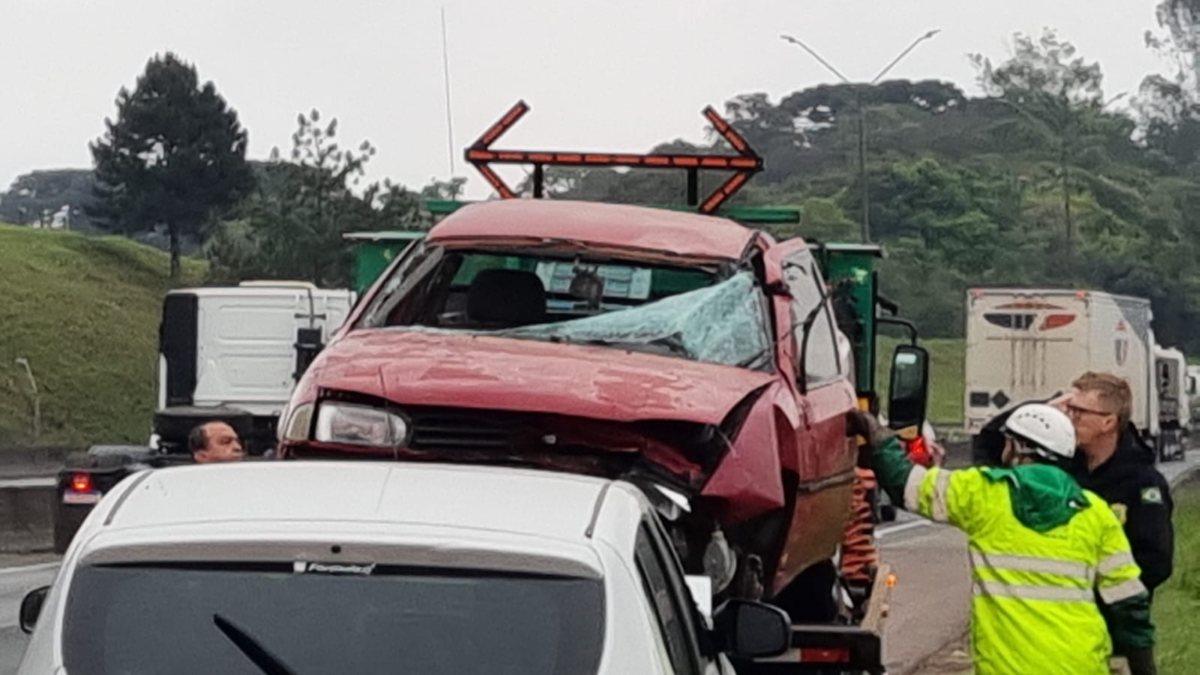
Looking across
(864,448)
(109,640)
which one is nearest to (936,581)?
(864,448)

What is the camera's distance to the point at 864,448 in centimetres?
1048

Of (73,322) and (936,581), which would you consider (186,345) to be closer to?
(936,581)

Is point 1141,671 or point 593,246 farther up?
point 593,246

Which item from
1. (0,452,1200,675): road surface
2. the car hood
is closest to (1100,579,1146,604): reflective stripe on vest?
the car hood

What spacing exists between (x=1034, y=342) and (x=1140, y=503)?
34.8 meters

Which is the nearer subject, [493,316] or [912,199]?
[493,316]

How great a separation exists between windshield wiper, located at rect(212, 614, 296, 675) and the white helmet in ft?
12.4

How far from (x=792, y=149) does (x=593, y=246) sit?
102471 millimetres

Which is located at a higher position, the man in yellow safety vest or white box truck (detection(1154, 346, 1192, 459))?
the man in yellow safety vest

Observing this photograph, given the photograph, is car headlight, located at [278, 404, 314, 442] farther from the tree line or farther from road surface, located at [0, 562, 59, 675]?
the tree line

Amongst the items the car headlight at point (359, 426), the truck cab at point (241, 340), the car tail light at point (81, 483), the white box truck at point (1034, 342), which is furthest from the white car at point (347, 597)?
the white box truck at point (1034, 342)

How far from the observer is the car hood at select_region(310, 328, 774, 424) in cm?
798

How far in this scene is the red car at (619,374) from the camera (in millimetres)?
7984

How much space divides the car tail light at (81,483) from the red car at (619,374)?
9724 millimetres
